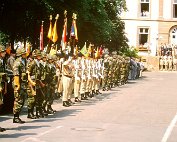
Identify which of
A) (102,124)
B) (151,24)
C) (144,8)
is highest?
(144,8)

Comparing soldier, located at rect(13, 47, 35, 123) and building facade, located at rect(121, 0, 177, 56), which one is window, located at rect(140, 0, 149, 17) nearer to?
building facade, located at rect(121, 0, 177, 56)

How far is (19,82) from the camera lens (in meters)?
15.0

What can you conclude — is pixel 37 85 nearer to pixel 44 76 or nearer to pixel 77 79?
pixel 44 76

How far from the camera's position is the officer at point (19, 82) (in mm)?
14820

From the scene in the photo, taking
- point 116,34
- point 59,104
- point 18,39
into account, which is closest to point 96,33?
point 18,39

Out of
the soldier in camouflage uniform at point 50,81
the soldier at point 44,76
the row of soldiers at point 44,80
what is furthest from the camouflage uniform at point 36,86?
the soldier in camouflage uniform at point 50,81

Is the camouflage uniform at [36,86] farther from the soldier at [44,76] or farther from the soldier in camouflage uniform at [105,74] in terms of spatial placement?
the soldier in camouflage uniform at [105,74]

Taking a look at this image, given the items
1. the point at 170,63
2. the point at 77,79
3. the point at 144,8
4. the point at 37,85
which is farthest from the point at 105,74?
the point at 144,8

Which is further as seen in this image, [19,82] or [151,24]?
[151,24]

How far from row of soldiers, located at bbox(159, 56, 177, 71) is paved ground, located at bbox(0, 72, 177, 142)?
37782mm

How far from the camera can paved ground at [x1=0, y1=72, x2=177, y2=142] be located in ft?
41.9

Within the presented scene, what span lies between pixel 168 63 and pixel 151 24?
7.33 meters

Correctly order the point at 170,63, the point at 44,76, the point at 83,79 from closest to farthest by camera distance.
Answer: the point at 44,76, the point at 83,79, the point at 170,63

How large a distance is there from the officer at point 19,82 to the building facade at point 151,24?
49.3 metres
